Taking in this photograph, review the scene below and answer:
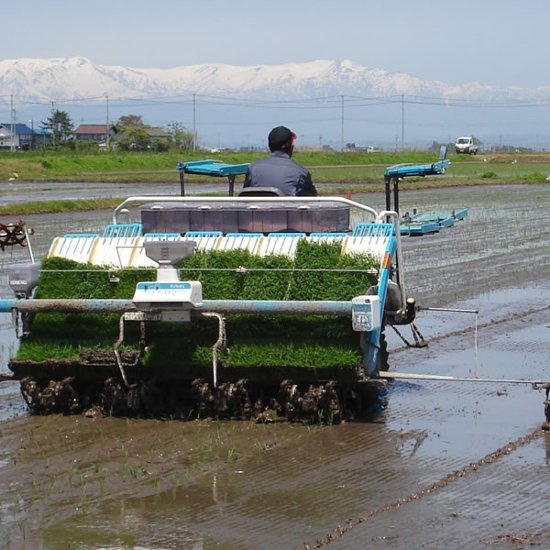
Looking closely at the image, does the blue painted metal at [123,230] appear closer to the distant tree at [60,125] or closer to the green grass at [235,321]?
the green grass at [235,321]

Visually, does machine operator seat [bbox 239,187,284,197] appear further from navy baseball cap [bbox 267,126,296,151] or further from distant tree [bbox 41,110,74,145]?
distant tree [bbox 41,110,74,145]

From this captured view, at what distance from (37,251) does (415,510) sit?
1429 centimetres

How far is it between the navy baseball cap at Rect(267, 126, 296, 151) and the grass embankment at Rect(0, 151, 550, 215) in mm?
19633

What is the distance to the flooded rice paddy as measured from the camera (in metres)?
6.18

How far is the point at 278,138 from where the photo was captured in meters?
9.80

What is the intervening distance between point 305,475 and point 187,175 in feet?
142

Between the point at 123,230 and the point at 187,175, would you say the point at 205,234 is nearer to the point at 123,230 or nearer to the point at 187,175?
the point at 123,230

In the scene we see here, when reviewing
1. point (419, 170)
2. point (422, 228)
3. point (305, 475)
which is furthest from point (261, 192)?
point (422, 228)

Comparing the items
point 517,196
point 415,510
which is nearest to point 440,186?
point 517,196

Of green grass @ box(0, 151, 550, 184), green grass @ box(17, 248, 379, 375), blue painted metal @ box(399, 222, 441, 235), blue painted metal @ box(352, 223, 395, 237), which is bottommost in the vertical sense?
green grass @ box(0, 151, 550, 184)

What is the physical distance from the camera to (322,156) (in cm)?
7181

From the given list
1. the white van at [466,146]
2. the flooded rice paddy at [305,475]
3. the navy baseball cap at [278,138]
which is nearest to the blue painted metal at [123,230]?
the navy baseball cap at [278,138]

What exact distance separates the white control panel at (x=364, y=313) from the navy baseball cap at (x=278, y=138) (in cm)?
219

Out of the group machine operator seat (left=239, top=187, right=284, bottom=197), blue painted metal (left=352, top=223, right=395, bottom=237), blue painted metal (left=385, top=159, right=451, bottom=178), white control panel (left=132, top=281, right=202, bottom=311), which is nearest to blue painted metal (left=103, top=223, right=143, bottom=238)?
machine operator seat (left=239, top=187, right=284, bottom=197)
